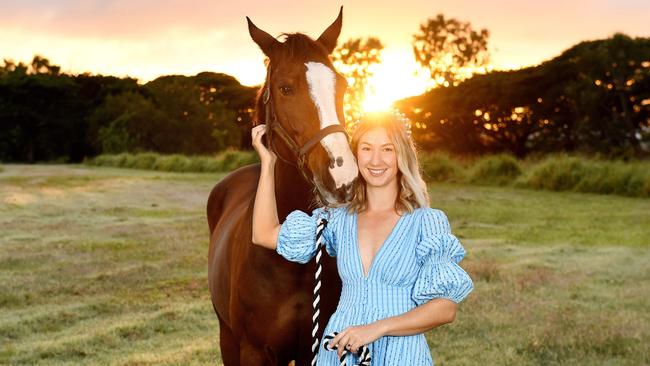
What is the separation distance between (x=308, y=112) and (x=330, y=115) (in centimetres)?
Answer: 11

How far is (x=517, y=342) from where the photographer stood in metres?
5.73

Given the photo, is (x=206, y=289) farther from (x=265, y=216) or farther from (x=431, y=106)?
(x=431, y=106)

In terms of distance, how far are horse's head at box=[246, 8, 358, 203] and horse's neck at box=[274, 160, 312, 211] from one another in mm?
91

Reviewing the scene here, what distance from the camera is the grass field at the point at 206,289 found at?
18.4ft

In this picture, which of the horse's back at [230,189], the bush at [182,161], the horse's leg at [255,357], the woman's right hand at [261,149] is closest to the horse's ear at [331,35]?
the woman's right hand at [261,149]

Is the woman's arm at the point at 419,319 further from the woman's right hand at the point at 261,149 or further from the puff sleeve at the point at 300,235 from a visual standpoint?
the woman's right hand at the point at 261,149

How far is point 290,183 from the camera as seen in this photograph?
10.3ft

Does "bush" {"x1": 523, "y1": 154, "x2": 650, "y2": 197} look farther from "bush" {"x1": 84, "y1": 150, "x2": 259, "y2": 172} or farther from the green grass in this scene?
"bush" {"x1": 84, "y1": 150, "x2": 259, "y2": 172}

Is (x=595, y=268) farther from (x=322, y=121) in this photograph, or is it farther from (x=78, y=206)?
(x=78, y=206)

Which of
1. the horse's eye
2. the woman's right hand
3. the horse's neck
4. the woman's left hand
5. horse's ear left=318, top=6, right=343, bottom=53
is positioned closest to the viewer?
the woman's left hand

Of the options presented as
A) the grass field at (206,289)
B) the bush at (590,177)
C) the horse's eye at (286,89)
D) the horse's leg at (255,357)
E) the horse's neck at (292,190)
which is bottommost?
the grass field at (206,289)

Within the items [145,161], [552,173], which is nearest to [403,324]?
[552,173]

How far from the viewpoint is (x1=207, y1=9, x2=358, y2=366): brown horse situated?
284 cm

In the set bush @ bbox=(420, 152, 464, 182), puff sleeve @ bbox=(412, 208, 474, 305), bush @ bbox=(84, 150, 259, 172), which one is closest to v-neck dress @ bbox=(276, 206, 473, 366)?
puff sleeve @ bbox=(412, 208, 474, 305)
